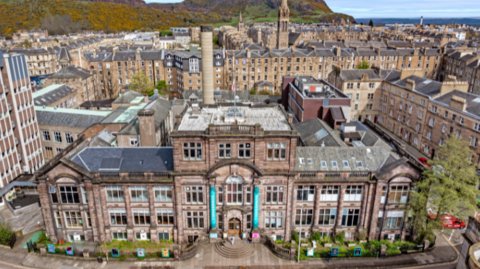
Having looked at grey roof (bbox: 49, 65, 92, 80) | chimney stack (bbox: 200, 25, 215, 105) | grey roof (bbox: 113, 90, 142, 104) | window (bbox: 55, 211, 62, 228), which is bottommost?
window (bbox: 55, 211, 62, 228)

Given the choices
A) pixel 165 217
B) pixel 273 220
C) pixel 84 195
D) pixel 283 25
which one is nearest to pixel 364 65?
pixel 283 25

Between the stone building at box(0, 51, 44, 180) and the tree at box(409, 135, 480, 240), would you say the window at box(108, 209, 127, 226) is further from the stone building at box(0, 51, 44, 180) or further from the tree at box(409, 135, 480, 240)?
the tree at box(409, 135, 480, 240)

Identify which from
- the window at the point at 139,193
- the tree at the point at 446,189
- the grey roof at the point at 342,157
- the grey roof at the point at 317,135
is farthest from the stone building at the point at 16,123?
the tree at the point at 446,189

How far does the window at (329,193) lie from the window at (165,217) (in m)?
19.8

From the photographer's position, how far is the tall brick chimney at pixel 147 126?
48.2m

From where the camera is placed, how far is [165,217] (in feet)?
136

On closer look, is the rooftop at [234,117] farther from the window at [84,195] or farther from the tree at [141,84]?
the tree at [141,84]

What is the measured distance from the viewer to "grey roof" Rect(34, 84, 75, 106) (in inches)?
2910

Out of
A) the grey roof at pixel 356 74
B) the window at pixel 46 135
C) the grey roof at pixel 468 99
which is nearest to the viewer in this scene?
the grey roof at pixel 468 99

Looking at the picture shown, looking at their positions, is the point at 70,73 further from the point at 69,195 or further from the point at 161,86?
the point at 69,195

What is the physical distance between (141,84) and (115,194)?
68996 millimetres

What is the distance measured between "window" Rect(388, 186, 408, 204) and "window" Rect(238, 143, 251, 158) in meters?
18.9

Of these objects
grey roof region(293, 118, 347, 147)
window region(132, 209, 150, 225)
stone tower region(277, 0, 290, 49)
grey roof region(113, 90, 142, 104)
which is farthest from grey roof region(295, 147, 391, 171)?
stone tower region(277, 0, 290, 49)

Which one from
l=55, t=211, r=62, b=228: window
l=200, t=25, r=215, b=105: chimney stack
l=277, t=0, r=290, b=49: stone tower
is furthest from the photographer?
l=277, t=0, r=290, b=49: stone tower
